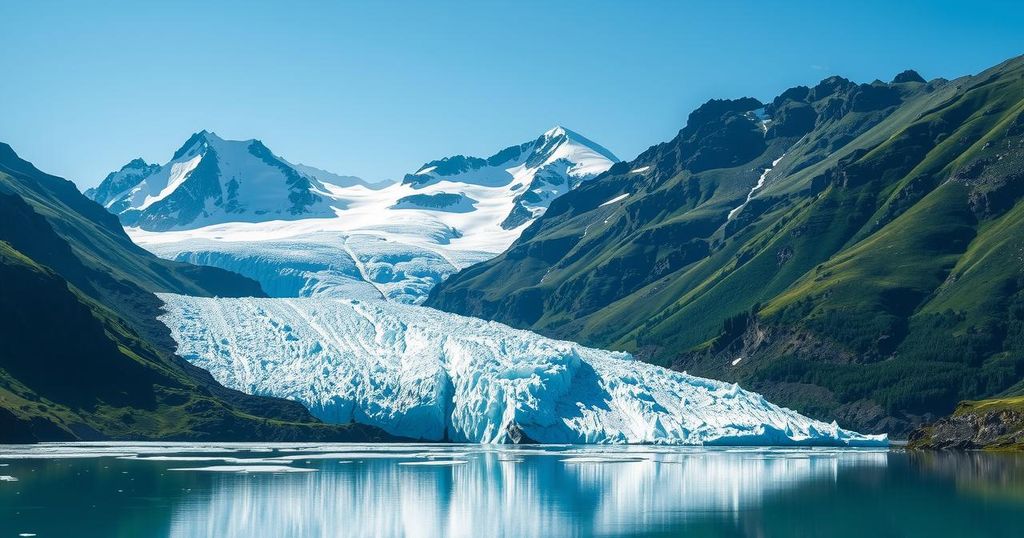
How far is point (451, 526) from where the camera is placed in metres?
58.4

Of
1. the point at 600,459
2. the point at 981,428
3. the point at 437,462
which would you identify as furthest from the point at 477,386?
the point at 981,428

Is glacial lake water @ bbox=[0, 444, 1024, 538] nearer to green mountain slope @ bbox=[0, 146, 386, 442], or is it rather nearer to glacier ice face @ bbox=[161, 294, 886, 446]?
green mountain slope @ bbox=[0, 146, 386, 442]

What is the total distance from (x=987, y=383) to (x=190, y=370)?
119798 mm

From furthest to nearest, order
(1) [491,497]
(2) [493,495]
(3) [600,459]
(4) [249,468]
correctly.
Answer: (3) [600,459] → (4) [249,468] → (2) [493,495] → (1) [491,497]

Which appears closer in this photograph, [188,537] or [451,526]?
[188,537]

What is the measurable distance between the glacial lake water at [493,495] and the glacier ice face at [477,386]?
75.9 feet

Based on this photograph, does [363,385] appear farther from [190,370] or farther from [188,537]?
[188,537]

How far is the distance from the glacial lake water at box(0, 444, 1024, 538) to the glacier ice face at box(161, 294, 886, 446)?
75.9ft

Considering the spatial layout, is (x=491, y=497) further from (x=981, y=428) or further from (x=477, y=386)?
(x=981, y=428)

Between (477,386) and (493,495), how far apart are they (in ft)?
198

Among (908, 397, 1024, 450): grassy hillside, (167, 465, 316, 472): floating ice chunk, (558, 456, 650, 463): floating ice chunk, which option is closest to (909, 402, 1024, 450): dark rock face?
(908, 397, 1024, 450): grassy hillside

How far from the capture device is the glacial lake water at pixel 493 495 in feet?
188

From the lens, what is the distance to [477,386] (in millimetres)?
132000

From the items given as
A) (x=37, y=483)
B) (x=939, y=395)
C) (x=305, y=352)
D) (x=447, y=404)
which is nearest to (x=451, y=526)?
(x=37, y=483)
